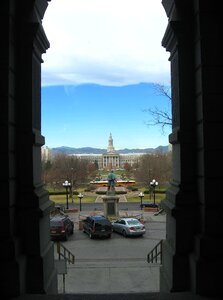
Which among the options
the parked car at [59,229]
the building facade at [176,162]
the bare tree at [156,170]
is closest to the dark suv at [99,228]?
the parked car at [59,229]

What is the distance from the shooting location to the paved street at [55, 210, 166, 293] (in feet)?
35.9

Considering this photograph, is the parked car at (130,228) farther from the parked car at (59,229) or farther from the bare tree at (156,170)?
the bare tree at (156,170)


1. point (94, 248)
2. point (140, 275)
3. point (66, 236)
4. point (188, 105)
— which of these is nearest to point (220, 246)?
point (188, 105)

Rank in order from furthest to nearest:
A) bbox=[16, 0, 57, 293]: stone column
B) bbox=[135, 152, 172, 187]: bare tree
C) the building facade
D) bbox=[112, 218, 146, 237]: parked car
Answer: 1. bbox=[135, 152, 172, 187]: bare tree
2. bbox=[112, 218, 146, 237]: parked car
3. bbox=[16, 0, 57, 293]: stone column
4. the building facade

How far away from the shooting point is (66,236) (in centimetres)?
2338

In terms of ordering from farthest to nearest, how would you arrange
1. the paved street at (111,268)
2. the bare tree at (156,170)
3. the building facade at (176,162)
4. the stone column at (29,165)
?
1. the bare tree at (156,170)
2. the paved street at (111,268)
3. the stone column at (29,165)
4. the building facade at (176,162)

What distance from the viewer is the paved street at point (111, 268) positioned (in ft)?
35.9

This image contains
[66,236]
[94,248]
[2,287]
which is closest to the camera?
[2,287]

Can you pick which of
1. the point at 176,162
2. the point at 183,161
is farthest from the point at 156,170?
the point at 183,161

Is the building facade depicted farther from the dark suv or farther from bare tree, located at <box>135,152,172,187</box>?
bare tree, located at <box>135,152,172,187</box>

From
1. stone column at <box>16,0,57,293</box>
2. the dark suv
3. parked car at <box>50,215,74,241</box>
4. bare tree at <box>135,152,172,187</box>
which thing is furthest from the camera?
bare tree at <box>135,152,172,187</box>

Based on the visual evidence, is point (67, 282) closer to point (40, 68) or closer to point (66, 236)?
point (40, 68)

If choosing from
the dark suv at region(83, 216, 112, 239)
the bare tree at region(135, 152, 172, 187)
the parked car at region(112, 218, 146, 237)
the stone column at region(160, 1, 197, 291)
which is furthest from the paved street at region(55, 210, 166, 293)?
the bare tree at region(135, 152, 172, 187)

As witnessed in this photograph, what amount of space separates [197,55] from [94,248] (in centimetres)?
1681
